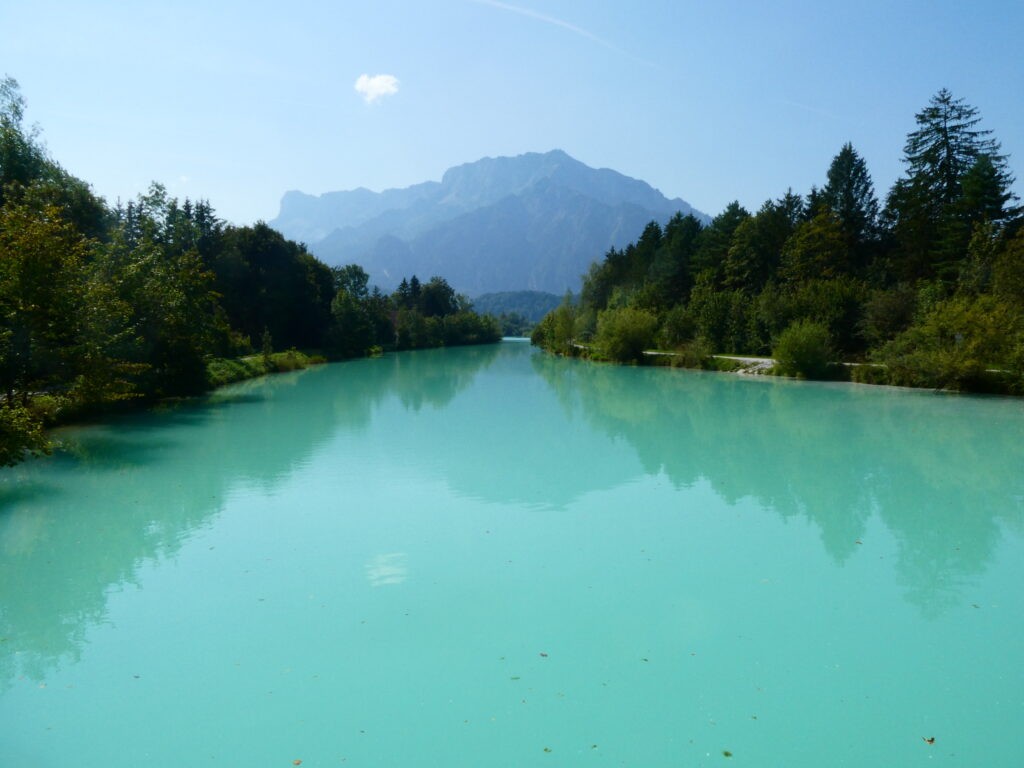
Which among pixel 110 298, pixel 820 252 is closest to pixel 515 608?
pixel 110 298

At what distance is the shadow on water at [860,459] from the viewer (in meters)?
8.31

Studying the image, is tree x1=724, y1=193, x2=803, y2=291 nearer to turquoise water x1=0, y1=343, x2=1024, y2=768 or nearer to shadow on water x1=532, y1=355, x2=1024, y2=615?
shadow on water x1=532, y1=355, x2=1024, y2=615

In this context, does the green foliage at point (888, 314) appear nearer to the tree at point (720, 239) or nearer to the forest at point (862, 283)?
the forest at point (862, 283)

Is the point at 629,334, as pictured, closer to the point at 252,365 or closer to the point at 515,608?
the point at 252,365

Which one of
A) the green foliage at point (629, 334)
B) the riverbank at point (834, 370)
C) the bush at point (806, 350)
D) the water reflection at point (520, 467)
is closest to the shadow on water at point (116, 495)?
the water reflection at point (520, 467)

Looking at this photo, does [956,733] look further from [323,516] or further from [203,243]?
[203,243]

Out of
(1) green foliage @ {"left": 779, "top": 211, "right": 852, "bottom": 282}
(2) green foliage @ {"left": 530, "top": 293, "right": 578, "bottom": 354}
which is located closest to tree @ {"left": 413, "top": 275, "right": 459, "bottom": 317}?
(2) green foliage @ {"left": 530, "top": 293, "right": 578, "bottom": 354}

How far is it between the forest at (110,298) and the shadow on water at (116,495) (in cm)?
103

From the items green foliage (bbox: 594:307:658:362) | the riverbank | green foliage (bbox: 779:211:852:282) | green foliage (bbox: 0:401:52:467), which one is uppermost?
green foliage (bbox: 779:211:852:282)

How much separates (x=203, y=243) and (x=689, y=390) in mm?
37022

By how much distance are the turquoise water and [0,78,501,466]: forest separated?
2.42 meters

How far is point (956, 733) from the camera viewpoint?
419 cm

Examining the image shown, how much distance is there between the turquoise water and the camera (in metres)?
4.26

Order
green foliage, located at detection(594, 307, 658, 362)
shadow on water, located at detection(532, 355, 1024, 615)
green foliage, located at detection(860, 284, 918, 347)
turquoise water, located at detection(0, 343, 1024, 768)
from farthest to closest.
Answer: green foliage, located at detection(594, 307, 658, 362)
green foliage, located at detection(860, 284, 918, 347)
shadow on water, located at detection(532, 355, 1024, 615)
turquoise water, located at detection(0, 343, 1024, 768)
